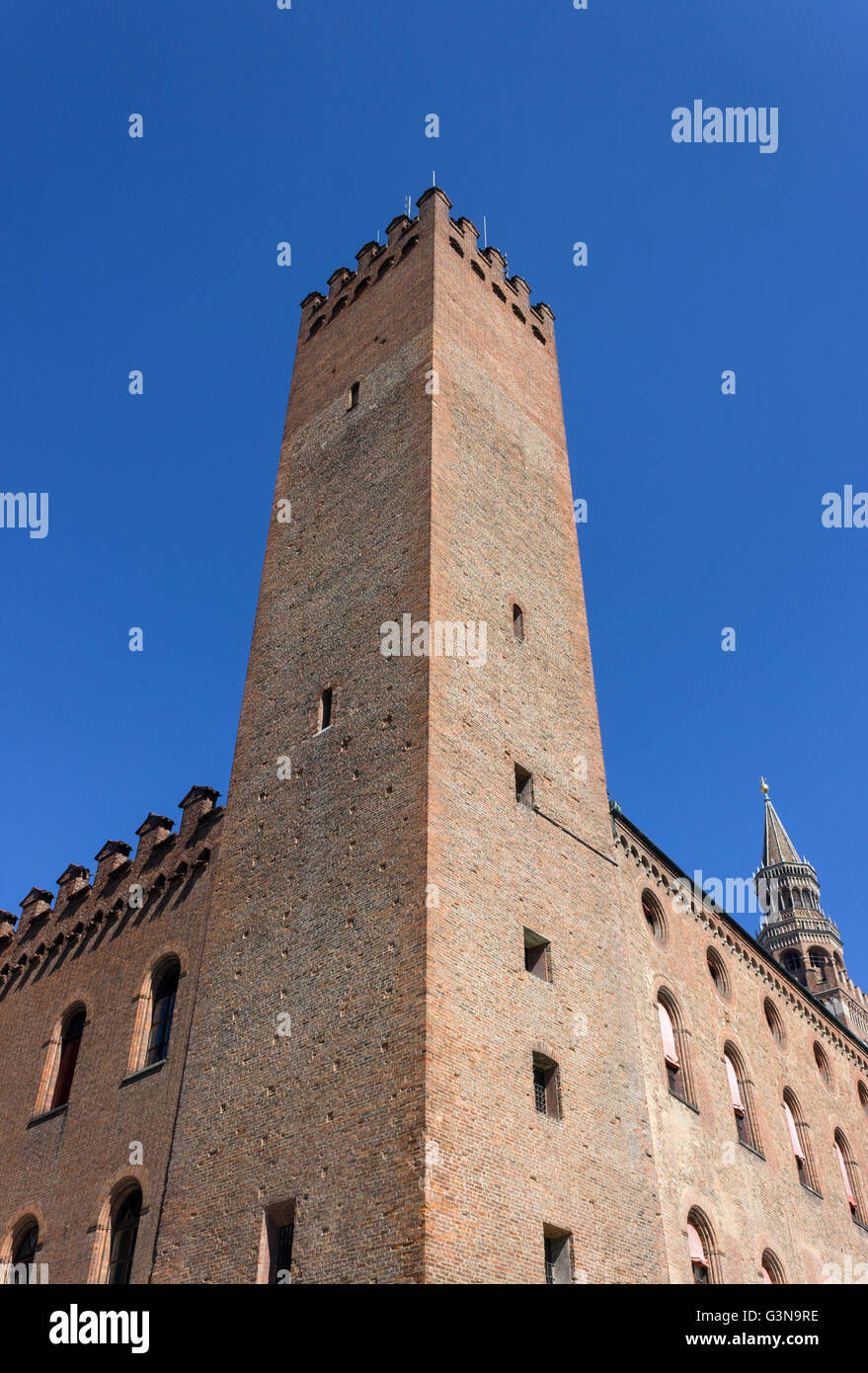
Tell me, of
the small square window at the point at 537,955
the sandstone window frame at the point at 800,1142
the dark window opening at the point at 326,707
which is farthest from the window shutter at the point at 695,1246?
the dark window opening at the point at 326,707

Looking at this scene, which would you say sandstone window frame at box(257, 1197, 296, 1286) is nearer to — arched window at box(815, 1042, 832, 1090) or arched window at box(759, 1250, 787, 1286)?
arched window at box(759, 1250, 787, 1286)

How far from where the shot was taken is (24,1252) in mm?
21406

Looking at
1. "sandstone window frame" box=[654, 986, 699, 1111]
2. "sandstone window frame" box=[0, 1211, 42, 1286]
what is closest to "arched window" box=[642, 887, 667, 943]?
"sandstone window frame" box=[654, 986, 699, 1111]

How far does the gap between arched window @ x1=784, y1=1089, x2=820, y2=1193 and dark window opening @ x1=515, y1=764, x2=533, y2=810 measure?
12.5m

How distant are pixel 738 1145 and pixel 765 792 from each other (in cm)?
4131

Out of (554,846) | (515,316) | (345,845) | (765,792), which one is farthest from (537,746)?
(765,792)

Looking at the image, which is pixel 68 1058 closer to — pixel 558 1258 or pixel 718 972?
pixel 558 1258

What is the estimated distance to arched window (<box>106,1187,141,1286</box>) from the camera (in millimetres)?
19250

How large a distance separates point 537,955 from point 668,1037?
5.49 metres

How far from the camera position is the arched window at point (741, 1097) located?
80.5ft

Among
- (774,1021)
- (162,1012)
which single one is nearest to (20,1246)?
(162,1012)
